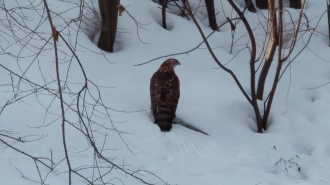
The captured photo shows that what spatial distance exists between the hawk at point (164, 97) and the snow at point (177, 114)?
0.36ft

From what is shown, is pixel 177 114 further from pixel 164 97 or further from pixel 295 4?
pixel 295 4

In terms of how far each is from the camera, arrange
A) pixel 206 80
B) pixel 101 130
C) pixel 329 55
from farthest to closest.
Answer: pixel 329 55, pixel 206 80, pixel 101 130

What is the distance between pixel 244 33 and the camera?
8102mm

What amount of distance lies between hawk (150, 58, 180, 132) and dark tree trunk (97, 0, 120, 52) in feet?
3.98

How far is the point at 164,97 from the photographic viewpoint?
5.75 metres

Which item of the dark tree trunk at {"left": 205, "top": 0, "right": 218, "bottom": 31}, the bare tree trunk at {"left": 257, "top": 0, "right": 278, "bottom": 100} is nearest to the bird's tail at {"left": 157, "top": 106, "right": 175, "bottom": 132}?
the bare tree trunk at {"left": 257, "top": 0, "right": 278, "bottom": 100}

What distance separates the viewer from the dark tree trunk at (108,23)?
6.82m

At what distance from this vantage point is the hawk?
560cm

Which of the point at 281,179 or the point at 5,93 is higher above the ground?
the point at 5,93

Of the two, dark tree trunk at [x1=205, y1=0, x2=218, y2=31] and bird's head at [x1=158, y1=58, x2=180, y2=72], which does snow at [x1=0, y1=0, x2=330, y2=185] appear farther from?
bird's head at [x1=158, y1=58, x2=180, y2=72]

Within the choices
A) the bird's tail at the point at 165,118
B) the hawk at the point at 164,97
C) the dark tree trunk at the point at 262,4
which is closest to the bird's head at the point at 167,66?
the hawk at the point at 164,97

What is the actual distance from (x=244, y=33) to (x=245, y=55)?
2.08ft

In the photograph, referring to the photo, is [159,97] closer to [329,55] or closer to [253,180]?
[253,180]

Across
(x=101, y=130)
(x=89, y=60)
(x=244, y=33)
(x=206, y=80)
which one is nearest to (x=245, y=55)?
(x=244, y=33)
